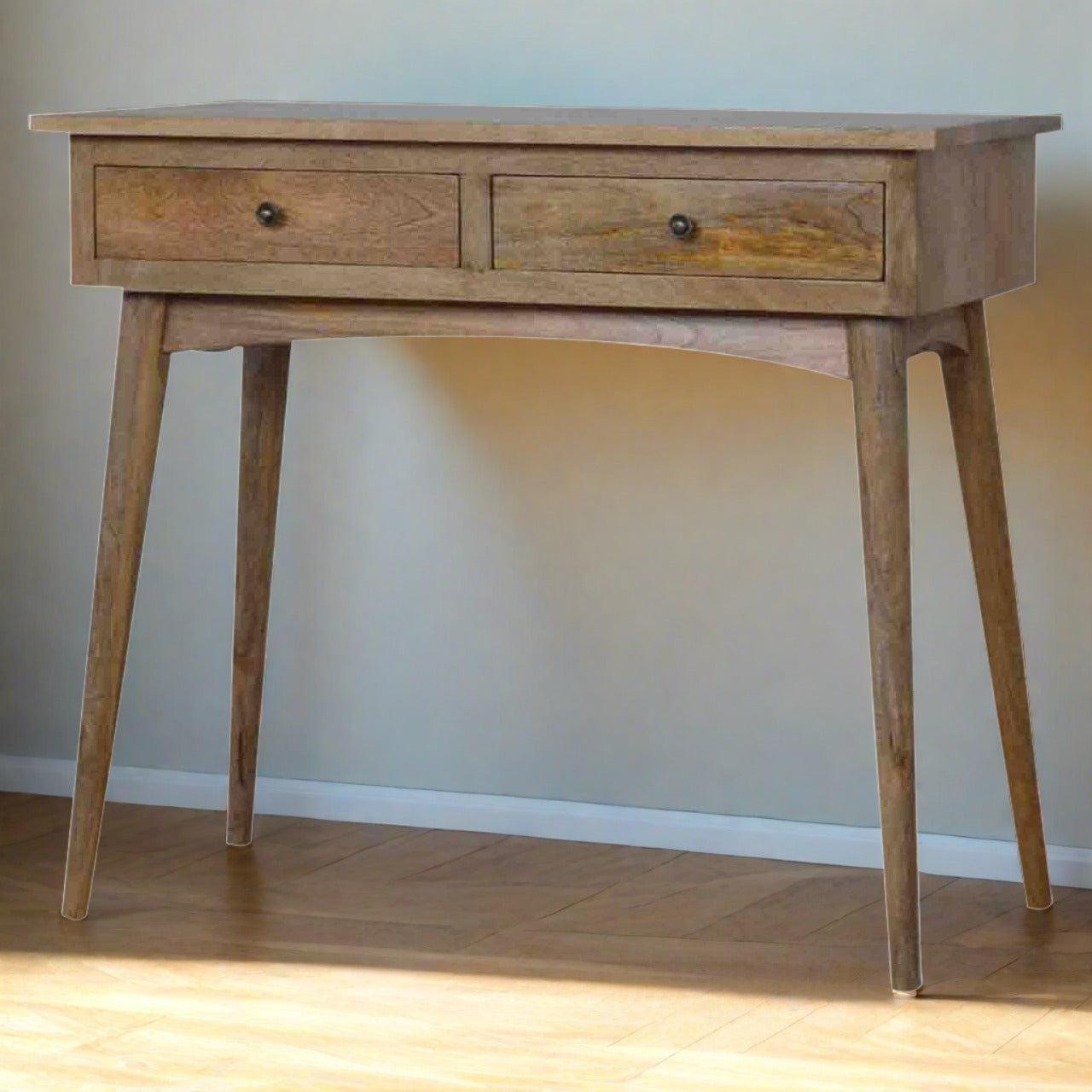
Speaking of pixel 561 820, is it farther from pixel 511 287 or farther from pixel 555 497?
pixel 511 287

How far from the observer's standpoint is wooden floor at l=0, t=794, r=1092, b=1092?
6.15ft

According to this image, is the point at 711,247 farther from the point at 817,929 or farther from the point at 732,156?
the point at 817,929

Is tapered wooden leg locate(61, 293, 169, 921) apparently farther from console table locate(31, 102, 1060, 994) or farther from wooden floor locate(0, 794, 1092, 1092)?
wooden floor locate(0, 794, 1092, 1092)

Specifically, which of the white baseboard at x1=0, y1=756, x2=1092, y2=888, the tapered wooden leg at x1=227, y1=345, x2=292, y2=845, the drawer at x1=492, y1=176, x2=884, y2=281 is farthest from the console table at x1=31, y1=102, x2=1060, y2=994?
the tapered wooden leg at x1=227, y1=345, x2=292, y2=845

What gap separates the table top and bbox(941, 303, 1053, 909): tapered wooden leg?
245mm

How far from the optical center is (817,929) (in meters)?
2.24

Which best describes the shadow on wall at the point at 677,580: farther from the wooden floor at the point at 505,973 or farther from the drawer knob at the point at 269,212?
the drawer knob at the point at 269,212

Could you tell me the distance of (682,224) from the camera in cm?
197

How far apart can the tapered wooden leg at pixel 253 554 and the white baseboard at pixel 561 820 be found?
0.14 metres

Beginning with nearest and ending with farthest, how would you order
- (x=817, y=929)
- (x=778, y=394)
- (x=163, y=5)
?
(x=817, y=929)
(x=778, y=394)
(x=163, y=5)

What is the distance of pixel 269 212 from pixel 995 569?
2.84ft

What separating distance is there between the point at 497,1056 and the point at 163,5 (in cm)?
146

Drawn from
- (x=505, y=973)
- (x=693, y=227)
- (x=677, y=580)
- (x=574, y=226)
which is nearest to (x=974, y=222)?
(x=693, y=227)

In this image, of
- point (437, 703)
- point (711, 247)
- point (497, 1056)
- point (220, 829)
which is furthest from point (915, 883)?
point (220, 829)
